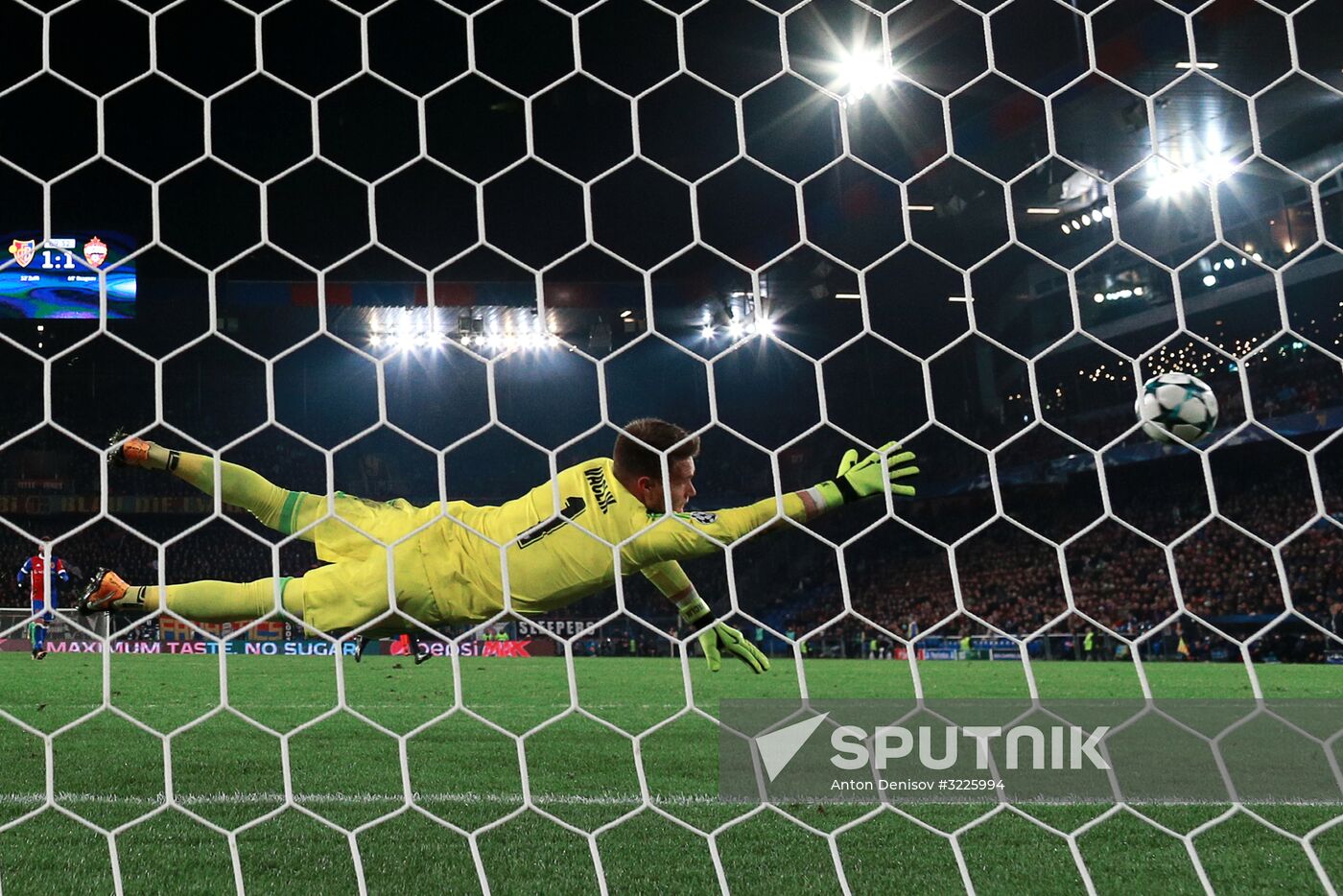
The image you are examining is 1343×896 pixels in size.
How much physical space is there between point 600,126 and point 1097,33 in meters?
4.23

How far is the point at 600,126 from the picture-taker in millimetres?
7566

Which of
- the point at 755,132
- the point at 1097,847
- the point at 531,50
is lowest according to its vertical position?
the point at 1097,847

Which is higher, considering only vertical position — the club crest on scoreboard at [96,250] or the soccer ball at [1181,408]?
the soccer ball at [1181,408]

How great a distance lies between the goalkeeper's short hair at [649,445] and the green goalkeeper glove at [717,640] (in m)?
0.32

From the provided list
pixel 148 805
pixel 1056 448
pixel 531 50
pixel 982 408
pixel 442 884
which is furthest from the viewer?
pixel 982 408

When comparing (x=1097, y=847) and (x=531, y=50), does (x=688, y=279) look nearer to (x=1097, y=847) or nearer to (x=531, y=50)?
(x=531, y=50)

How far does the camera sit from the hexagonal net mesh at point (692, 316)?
4141mm

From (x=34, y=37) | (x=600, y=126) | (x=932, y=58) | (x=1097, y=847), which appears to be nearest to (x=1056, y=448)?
(x=932, y=58)

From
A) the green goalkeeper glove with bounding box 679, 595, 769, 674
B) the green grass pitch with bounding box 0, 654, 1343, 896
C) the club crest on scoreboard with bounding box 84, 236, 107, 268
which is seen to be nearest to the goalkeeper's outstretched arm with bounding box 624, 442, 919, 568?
the green goalkeeper glove with bounding box 679, 595, 769, 674

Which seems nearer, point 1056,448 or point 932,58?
point 932,58

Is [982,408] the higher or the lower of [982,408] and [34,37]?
the higher

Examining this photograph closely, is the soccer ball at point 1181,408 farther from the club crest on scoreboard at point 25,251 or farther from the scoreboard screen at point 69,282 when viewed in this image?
the scoreboard screen at point 69,282

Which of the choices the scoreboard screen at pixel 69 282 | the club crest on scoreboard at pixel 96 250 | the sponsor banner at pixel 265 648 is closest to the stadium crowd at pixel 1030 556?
the sponsor banner at pixel 265 648

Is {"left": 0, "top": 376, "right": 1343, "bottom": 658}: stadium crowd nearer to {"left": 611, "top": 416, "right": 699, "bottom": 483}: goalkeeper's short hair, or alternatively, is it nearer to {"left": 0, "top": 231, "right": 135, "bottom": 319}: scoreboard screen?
{"left": 0, "top": 231, "right": 135, "bottom": 319}: scoreboard screen
